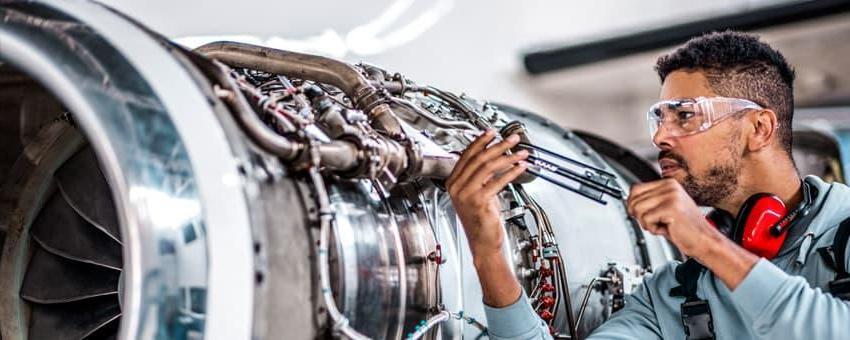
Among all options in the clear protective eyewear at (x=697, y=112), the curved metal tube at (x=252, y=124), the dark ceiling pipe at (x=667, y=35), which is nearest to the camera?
the curved metal tube at (x=252, y=124)

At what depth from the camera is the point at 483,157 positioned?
1701 millimetres

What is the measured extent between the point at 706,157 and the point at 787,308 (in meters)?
0.49

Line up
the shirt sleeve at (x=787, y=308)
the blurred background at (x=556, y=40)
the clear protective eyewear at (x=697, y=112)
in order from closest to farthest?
the shirt sleeve at (x=787, y=308)
the clear protective eyewear at (x=697, y=112)
the blurred background at (x=556, y=40)

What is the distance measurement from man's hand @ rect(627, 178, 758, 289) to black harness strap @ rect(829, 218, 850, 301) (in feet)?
0.59

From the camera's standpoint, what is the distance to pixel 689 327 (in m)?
2.00

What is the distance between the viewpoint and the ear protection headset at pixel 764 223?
1959mm

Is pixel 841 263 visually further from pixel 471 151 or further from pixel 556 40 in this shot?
pixel 556 40

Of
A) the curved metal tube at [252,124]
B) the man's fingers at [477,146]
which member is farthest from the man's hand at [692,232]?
the curved metal tube at [252,124]

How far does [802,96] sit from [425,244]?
18.8 ft

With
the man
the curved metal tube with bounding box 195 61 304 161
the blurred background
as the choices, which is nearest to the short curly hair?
the man

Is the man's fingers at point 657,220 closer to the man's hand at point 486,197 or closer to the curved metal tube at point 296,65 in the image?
the man's hand at point 486,197

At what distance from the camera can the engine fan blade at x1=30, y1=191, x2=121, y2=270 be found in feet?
6.49

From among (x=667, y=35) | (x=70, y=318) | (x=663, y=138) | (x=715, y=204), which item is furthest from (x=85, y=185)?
(x=667, y=35)

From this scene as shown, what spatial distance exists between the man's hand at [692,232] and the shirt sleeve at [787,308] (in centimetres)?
2
